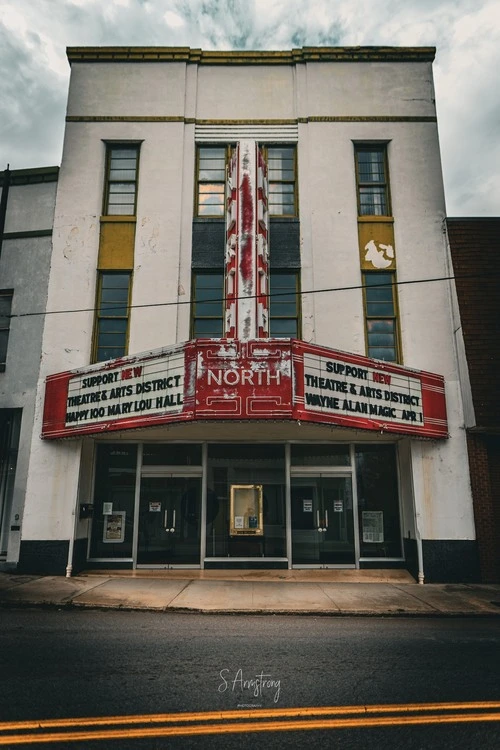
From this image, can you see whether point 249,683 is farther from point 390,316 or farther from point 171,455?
point 390,316

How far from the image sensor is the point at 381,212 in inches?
567

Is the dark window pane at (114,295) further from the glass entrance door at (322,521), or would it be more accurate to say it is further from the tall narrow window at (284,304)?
the glass entrance door at (322,521)

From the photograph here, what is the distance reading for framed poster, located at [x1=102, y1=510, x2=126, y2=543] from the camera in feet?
42.3

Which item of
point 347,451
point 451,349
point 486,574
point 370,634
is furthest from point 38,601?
point 451,349

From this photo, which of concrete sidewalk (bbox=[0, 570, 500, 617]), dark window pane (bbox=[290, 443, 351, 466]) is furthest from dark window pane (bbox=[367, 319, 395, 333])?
concrete sidewalk (bbox=[0, 570, 500, 617])

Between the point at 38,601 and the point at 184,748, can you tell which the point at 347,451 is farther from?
the point at 184,748

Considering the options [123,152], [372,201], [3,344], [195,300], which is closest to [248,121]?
[123,152]

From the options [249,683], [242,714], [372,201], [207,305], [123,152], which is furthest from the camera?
[123,152]

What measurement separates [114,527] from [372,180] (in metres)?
11.7

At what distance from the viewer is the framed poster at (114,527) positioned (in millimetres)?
12898

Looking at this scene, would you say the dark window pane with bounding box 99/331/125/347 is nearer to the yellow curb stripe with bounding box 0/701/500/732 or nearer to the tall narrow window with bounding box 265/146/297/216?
the tall narrow window with bounding box 265/146/297/216

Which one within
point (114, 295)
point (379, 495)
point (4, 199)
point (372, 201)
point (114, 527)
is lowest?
point (114, 527)

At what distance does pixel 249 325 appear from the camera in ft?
36.8

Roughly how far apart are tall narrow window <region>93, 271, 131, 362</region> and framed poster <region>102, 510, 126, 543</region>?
13.0ft
